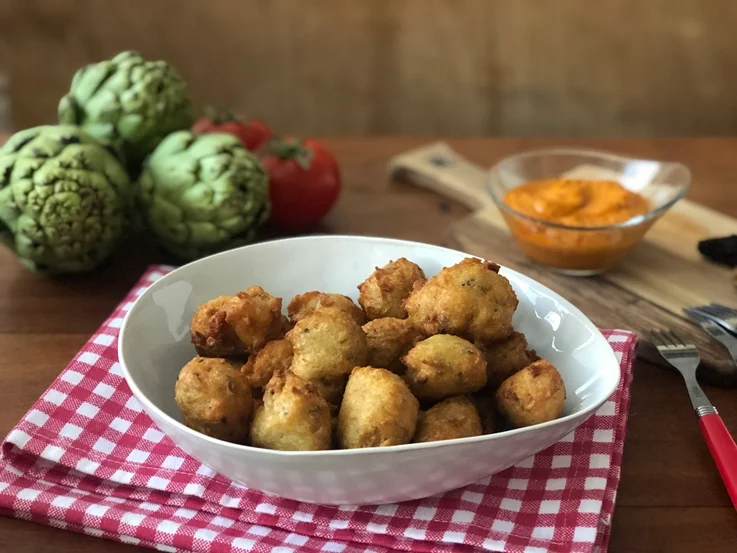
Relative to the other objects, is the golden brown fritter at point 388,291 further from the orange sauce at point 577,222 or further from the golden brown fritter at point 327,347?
the orange sauce at point 577,222

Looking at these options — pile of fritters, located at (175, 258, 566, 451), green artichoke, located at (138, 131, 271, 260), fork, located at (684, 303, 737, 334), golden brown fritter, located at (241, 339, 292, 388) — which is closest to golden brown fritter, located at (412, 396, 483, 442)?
pile of fritters, located at (175, 258, 566, 451)

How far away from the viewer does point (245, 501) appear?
84 cm

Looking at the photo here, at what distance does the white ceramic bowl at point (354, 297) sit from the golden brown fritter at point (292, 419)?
30 millimetres

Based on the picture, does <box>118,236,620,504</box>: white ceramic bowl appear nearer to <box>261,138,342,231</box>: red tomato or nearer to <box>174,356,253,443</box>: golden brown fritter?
<box>174,356,253,443</box>: golden brown fritter

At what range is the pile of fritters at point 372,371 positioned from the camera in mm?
770

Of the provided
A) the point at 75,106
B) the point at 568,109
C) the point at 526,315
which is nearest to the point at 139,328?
the point at 526,315

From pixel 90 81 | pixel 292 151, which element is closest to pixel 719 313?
pixel 292 151

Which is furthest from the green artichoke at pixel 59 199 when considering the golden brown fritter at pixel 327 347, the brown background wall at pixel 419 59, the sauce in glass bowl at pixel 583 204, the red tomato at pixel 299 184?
the brown background wall at pixel 419 59

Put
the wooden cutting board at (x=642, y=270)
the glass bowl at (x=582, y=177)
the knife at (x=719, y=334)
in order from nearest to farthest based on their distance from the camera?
1. the knife at (x=719, y=334)
2. the wooden cutting board at (x=642, y=270)
3. the glass bowl at (x=582, y=177)

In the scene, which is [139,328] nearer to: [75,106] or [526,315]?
[526,315]

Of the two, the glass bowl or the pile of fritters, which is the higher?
the pile of fritters

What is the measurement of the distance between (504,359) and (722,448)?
0.26 meters

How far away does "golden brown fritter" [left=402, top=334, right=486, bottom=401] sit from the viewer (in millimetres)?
812

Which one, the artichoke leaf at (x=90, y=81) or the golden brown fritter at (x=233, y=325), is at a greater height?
the artichoke leaf at (x=90, y=81)
